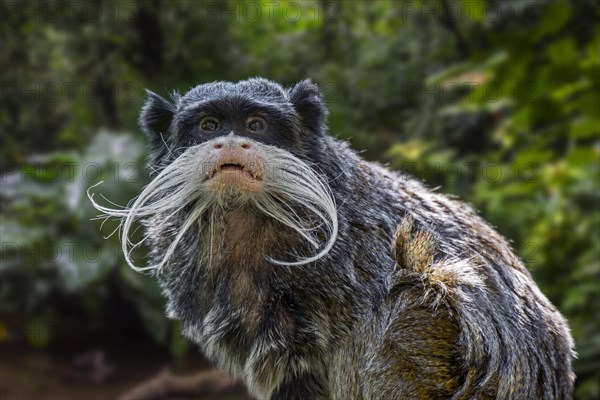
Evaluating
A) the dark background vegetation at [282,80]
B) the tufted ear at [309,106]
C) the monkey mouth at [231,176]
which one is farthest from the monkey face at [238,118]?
the dark background vegetation at [282,80]

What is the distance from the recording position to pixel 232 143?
2648 millimetres

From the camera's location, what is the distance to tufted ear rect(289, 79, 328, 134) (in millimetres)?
3035

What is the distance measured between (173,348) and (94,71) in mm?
3302

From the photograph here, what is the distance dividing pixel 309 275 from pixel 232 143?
2.16 feet

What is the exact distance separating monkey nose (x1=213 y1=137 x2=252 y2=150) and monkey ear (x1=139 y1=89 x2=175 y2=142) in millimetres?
527

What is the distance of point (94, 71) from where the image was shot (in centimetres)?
776

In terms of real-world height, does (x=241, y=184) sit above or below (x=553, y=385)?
above

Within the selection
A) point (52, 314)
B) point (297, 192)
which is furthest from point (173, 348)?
point (297, 192)

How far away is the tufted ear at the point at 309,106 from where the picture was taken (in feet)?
9.96

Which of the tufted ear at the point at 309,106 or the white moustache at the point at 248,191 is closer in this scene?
the white moustache at the point at 248,191

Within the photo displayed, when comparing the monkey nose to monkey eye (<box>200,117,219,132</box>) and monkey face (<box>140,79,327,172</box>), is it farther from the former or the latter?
monkey eye (<box>200,117,219,132</box>)

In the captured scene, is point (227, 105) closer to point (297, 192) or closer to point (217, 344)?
point (297, 192)

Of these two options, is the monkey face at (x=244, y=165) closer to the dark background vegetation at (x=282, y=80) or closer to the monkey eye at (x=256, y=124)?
the monkey eye at (x=256, y=124)

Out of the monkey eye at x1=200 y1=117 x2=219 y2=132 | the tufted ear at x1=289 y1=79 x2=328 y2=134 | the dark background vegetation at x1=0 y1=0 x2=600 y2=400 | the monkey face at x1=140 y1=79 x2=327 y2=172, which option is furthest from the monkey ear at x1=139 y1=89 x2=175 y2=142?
the dark background vegetation at x1=0 y1=0 x2=600 y2=400
